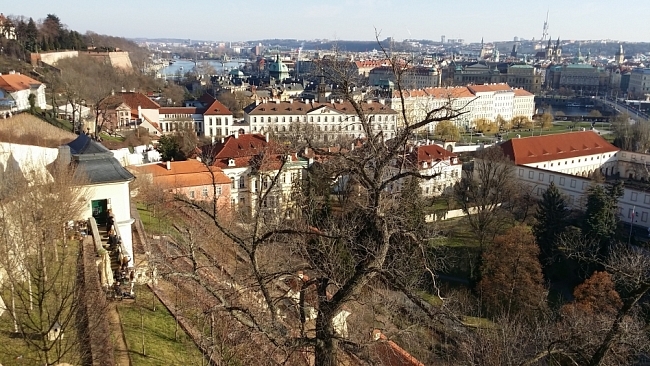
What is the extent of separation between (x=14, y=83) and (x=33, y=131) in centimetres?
Result: 1580

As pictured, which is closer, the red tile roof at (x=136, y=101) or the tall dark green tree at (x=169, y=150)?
the tall dark green tree at (x=169, y=150)

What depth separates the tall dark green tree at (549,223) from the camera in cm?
2536

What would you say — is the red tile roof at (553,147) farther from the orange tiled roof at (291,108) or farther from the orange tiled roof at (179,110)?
the orange tiled roof at (179,110)

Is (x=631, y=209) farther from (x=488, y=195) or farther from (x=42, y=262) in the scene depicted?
(x=42, y=262)

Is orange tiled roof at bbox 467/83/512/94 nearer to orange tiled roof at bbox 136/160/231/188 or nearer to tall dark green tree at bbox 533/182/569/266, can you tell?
tall dark green tree at bbox 533/182/569/266

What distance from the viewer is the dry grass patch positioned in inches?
872

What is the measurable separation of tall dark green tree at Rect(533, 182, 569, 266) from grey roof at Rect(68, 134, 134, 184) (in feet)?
61.6

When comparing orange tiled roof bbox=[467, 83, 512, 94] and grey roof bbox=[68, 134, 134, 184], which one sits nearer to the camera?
grey roof bbox=[68, 134, 134, 184]

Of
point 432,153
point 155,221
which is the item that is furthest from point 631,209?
point 155,221

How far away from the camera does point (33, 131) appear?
25.8 m

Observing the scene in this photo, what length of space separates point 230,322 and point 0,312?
3629 millimetres

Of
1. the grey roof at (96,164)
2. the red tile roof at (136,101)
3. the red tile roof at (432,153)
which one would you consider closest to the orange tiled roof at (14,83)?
the red tile roof at (136,101)

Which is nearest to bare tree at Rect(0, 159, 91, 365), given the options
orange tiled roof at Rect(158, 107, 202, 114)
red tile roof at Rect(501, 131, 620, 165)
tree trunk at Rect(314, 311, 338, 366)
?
tree trunk at Rect(314, 311, 338, 366)

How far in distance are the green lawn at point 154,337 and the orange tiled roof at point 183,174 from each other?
15045 mm
